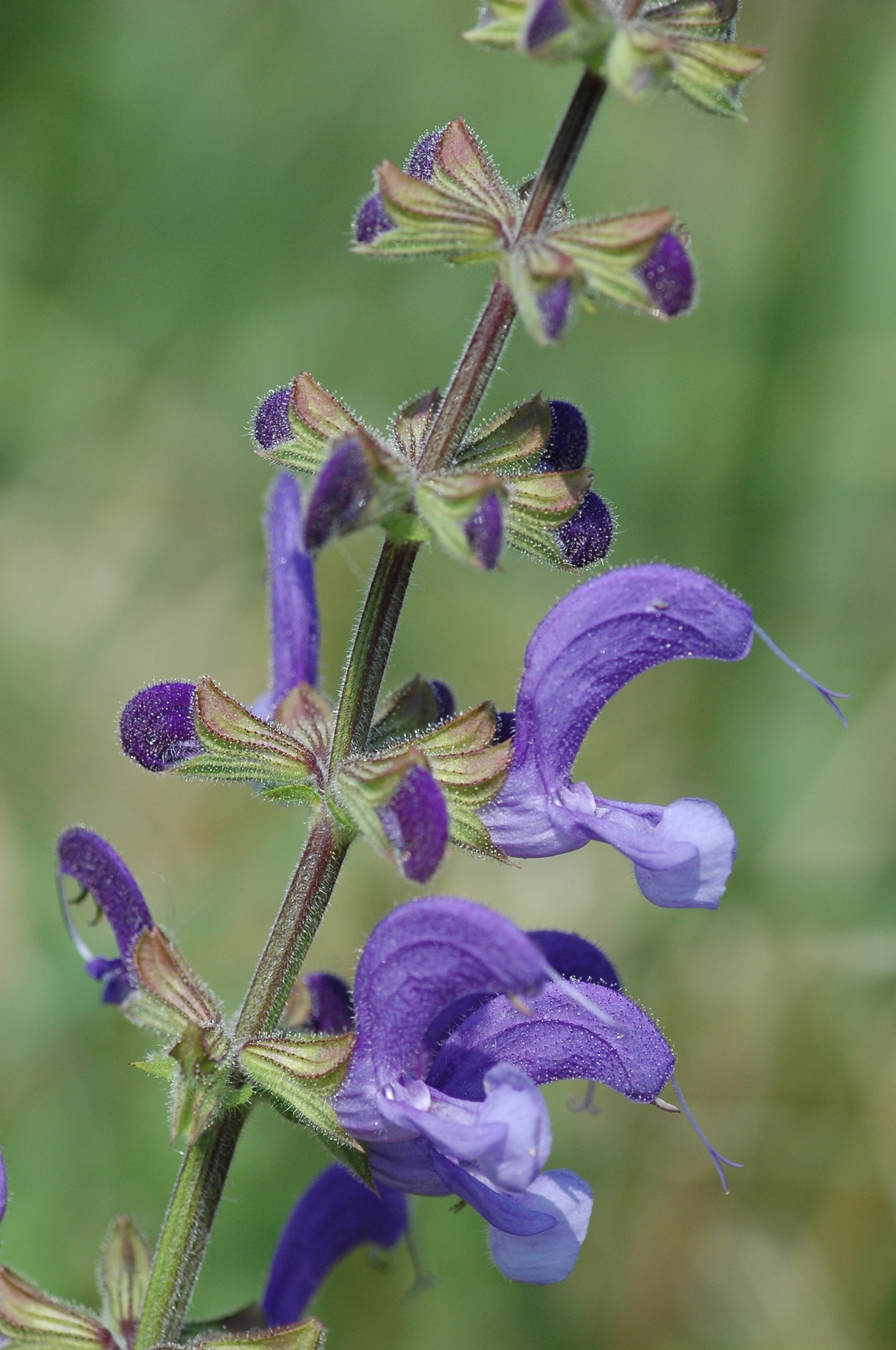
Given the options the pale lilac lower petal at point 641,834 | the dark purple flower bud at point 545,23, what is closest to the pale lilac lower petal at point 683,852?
the pale lilac lower petal at point 641,834

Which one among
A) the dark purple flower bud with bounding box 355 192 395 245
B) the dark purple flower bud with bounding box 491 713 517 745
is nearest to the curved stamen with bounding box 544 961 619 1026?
the dark purple flower bud with bounding box 491 713 517 745

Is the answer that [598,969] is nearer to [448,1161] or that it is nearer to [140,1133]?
[448,1161]

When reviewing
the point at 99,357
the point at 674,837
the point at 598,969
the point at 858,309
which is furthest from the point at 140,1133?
the point at 858,309

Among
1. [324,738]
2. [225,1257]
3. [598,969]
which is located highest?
[324,738]

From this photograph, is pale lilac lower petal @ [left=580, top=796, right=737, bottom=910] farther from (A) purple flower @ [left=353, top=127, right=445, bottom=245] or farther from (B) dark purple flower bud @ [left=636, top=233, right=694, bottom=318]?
(A) purple flower @ [left=353, top=127, right=445, bottom=245]

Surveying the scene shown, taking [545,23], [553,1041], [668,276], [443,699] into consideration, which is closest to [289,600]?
[443,699]

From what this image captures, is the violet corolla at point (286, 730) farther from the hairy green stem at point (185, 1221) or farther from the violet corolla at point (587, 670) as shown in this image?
the hairy green stem at point (185, 1221)
